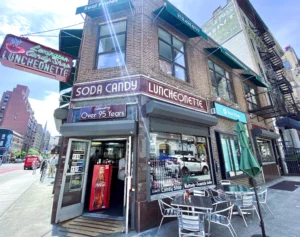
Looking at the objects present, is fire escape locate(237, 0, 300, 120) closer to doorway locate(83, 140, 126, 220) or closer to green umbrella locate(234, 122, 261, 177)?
green umbrella locate(234, 122, 261, 177)

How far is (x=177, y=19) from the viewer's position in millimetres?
6824

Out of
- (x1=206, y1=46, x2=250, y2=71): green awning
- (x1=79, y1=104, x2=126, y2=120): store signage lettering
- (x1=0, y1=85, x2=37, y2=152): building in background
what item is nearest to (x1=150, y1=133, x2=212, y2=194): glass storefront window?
(x1=79, y1=104, x2=126, y2=120): store signage lettering

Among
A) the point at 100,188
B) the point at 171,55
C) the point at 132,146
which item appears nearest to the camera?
the point at 132,146

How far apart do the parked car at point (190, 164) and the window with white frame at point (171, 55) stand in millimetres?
3974

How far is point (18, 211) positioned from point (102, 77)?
6215 millimetres

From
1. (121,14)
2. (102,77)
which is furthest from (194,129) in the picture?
(121,14)

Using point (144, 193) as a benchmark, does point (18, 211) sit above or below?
→ below

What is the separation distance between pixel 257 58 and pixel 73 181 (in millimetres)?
19226

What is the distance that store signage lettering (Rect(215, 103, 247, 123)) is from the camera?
26.8ft

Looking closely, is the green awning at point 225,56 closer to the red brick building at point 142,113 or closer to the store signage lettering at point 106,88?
the red brick building at point 142,113

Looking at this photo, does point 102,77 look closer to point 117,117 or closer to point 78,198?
point 117,117

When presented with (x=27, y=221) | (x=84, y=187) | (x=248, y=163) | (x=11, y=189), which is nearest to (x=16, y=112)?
(x=11, y=189)

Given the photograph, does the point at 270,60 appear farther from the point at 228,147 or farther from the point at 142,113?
the point at 142,113

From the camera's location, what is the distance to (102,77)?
19.1 ft
